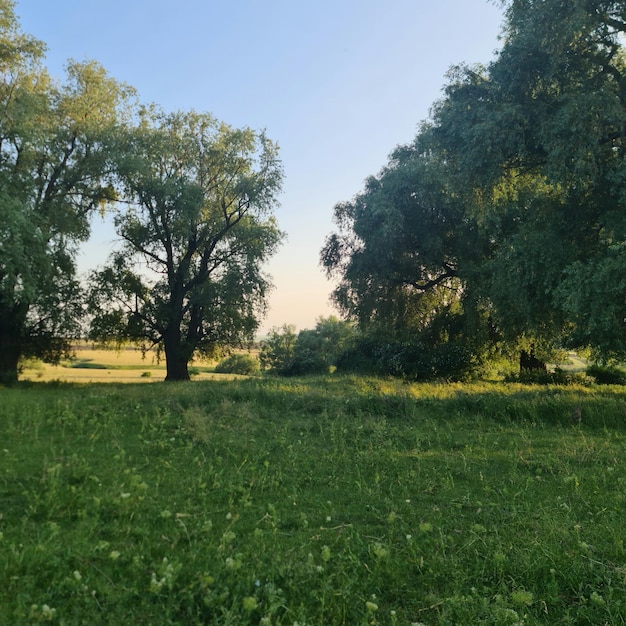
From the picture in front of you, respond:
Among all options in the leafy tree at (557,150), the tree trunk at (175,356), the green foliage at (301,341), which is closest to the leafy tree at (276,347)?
the green foliage at (301,341)

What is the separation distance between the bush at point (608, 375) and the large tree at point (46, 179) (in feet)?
88.8

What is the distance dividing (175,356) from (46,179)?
11.3 metres

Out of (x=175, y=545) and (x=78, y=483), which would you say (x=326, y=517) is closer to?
(x=175, y=545)

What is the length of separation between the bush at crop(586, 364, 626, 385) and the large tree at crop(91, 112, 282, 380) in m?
18.7

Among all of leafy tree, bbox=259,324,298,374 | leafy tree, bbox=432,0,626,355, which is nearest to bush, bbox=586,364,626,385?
leafy tree, bbox=432,0,626,355

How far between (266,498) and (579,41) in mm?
16024

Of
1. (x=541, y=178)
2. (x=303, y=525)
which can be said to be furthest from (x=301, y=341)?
(x=303, y=525)

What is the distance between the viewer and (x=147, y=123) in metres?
28.0

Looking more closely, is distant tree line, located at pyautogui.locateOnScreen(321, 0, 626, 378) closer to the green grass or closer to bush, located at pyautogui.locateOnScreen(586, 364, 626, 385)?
bush, located at pyautogui.locateOnScreen(586, 364, 626, 385)

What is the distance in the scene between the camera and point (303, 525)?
478cm

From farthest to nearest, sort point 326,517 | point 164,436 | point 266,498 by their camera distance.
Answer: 1. point 164,436
2. point 266,498
3. point 326,517

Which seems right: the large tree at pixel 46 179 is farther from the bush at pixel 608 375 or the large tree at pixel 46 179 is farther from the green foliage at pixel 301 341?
the green foliage at pixel 301 341

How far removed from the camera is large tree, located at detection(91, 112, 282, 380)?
25.8m

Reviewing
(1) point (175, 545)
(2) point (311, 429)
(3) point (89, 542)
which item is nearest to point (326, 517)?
(1) point (175, 545)
